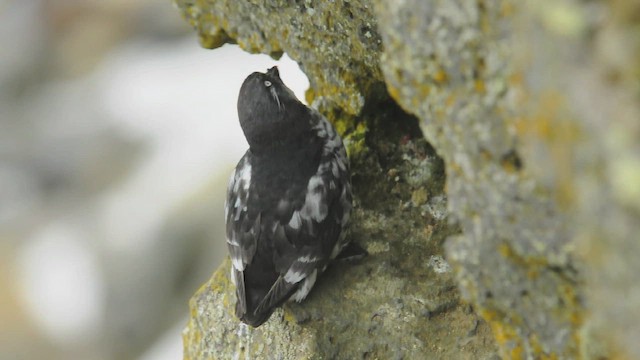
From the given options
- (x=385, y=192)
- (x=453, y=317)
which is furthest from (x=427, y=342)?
(x=385, y=192)

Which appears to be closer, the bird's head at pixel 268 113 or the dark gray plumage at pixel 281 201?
the dark gray plumage at pixel 281 201

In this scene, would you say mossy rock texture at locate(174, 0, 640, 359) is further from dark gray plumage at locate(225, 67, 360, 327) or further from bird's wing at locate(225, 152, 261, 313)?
bird's wing at locate(225, 152, 261, 313)

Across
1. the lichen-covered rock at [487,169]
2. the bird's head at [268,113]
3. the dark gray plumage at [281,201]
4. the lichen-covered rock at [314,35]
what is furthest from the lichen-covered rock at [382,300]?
the lichen-covered rock at [487,169]

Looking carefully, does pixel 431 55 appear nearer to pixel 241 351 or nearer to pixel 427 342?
pixel 427 342

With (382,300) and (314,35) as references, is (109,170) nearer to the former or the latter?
(314,35)

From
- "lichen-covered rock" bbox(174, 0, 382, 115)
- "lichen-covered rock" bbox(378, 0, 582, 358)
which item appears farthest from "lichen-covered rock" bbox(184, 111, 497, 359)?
"lichen-covered rock" bbox(378, 0, 582, 358)

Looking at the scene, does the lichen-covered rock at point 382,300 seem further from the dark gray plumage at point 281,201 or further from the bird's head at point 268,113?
the bird's head at point 268,113
